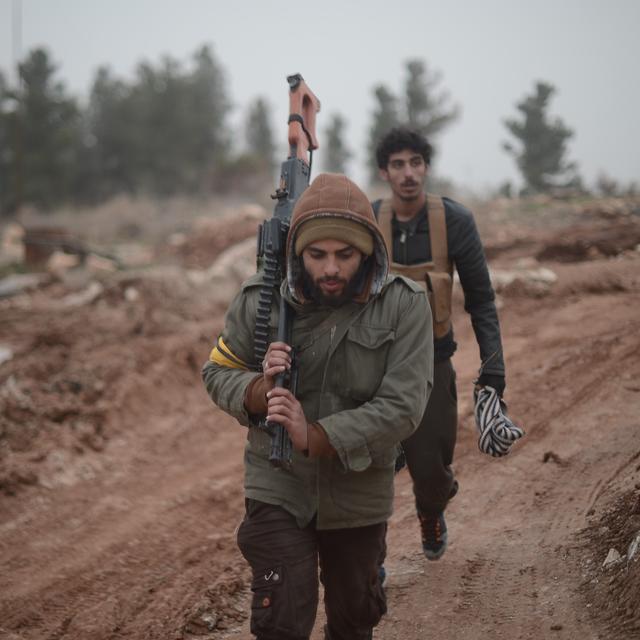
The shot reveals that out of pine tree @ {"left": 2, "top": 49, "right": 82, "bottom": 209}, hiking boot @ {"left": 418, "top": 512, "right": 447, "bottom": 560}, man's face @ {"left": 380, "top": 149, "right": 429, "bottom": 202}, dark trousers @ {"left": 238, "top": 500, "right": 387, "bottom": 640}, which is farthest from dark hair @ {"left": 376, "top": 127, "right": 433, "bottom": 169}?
pine tree @ {"left": 2, "top": 49, "right": 82, "bottom": 209}

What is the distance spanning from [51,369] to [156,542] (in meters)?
3.82

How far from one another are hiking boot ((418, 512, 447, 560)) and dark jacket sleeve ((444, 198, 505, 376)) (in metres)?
0.87

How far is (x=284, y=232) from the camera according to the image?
8.59 ft

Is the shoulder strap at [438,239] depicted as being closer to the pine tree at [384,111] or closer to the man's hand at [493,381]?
the man's hand at [493,381]

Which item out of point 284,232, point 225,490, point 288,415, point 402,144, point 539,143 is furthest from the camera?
point 539,143

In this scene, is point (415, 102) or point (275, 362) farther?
point (415, 102)

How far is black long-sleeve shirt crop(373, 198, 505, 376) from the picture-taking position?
346cm

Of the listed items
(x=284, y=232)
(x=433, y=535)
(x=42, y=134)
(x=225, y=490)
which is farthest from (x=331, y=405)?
(x=42, y=134)

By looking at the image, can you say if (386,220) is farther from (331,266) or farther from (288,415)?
Result: (288,415)

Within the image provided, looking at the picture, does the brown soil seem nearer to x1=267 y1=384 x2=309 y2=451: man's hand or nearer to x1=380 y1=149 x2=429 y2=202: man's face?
x1=267 y1=384 x2=309 y2=451: man's hand

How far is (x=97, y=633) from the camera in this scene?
135 inches

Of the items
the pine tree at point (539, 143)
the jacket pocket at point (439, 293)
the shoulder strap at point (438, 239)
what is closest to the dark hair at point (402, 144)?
the shoulder strap at point (438, 239)

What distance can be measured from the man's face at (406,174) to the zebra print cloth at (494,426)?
109 centimetres

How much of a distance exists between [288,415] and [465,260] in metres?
1.68
